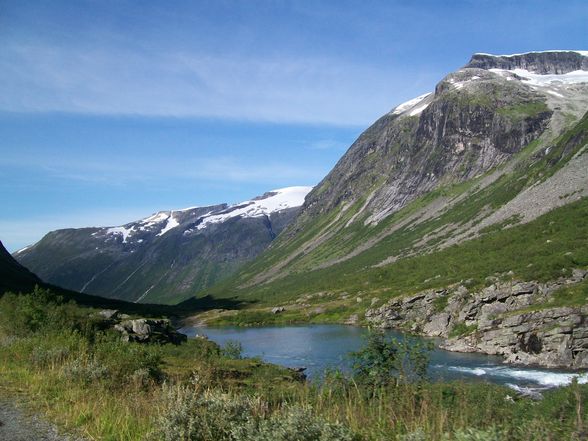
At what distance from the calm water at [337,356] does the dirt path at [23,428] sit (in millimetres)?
15523

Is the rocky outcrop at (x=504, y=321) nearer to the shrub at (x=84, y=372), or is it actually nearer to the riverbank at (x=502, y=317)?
the riverbank at (x=502, y=317)

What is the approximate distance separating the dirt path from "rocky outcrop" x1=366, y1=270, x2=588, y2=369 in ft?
207

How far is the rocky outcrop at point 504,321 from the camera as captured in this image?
205ft

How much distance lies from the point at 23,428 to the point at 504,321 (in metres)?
76.1

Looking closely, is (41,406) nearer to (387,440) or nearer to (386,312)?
(387,440)

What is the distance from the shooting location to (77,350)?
1762cm

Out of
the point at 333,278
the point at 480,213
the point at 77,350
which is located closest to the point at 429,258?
the point at 480,213

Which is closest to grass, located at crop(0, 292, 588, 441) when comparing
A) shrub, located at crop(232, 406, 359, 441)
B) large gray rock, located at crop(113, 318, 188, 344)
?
shrub, located at crop(232, 406, 359, 441)

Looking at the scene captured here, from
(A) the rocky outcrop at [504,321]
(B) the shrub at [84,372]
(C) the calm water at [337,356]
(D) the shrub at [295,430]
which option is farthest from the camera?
(A) the rocky outcrop at [504,321]

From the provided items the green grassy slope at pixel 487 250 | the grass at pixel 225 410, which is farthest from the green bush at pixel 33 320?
the green grassy slope at pixel 487 250

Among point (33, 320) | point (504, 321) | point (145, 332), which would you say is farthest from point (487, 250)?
point (33, 320)

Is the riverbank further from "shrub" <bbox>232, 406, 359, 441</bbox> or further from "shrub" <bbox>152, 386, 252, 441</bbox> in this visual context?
"shrub" <bbox>232, 406, 359, 441</bbox>

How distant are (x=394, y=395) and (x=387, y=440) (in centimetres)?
333

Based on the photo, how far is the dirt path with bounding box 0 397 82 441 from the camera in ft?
31.3
